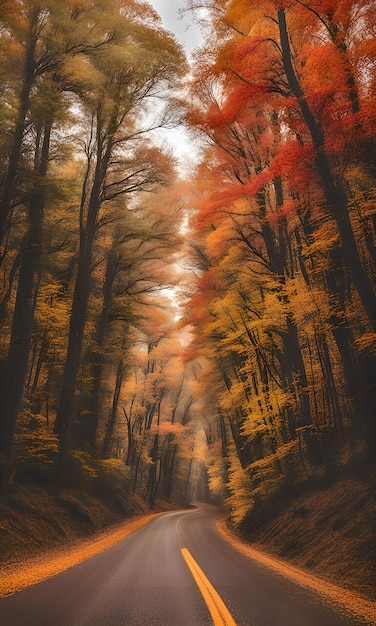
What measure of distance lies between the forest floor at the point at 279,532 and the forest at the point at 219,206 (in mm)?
584

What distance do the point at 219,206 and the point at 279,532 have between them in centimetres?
923

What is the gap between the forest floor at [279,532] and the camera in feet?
20.6

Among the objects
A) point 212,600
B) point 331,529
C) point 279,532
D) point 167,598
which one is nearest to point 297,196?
point 331,529

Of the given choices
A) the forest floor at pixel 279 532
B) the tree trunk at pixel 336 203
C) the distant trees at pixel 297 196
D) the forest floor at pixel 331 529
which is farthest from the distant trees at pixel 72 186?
the forest floor at pixel 331 529

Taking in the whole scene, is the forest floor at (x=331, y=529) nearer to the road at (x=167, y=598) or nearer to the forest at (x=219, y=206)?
the forest at (x=219, y=206)

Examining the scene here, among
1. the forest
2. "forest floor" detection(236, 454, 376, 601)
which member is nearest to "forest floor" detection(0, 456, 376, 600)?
"forest floor" detection(236, 454, 376, 601)

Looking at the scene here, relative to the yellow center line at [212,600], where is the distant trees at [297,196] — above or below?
above

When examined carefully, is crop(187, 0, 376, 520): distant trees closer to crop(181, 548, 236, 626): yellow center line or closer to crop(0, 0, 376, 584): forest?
crop(0, 0, 376, 584): forest

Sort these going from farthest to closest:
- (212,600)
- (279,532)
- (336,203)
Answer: (279,532)
(336,203)
(212,600)

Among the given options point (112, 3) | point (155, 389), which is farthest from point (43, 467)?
point (155, 389)

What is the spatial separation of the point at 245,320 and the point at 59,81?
992 centimetres

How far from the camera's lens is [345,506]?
8.01 metres

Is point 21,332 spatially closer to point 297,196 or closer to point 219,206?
point 219,206

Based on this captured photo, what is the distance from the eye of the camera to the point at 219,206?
11039 millimetres
